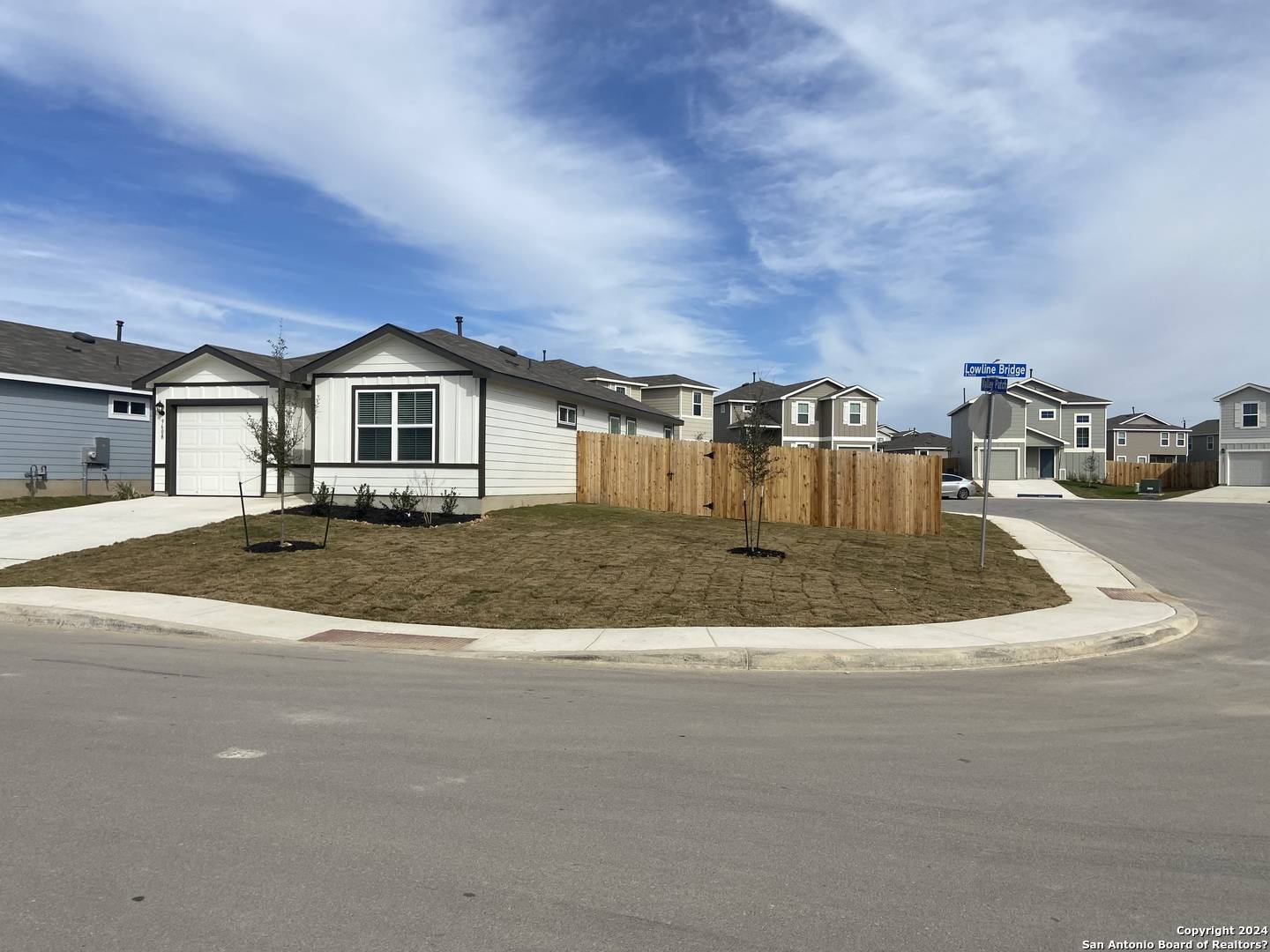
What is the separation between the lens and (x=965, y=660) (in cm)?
930

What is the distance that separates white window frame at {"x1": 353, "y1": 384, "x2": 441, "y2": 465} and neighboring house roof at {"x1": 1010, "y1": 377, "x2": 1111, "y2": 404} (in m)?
51.9

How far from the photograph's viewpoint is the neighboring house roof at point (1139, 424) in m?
83.5

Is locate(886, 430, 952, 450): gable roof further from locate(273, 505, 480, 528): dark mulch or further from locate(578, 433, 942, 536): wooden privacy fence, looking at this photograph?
locate(273, 505, 480, 528): dark mulch

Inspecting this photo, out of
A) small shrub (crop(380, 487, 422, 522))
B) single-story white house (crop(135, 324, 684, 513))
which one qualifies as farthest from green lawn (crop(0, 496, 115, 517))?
small shrub (crop(380, 487, 422, 522))

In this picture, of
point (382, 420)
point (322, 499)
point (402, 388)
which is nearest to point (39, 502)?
point (322, 499)

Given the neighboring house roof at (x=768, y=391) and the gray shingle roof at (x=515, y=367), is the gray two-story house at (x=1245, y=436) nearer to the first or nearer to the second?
the neighboring house roof at (x=768, y=391)

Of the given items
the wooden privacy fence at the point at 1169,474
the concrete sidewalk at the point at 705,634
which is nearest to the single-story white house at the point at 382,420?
the concrete sidewalk at the point at 705,634

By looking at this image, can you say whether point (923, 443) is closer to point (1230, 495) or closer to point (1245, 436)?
point (1245, 436)

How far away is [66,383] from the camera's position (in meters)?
26.2

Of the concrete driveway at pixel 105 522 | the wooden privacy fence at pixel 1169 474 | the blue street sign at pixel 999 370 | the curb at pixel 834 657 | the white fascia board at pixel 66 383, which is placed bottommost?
the curb at pixel 834 657

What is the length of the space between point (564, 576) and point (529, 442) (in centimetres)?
1001

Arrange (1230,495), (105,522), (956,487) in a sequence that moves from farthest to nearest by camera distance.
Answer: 1. (1230,495)
2. (956,487)
3. (105,522)

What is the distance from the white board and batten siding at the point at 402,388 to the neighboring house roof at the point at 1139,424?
8003cm

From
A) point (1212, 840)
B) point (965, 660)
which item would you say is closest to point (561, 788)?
point (1212, 840)
